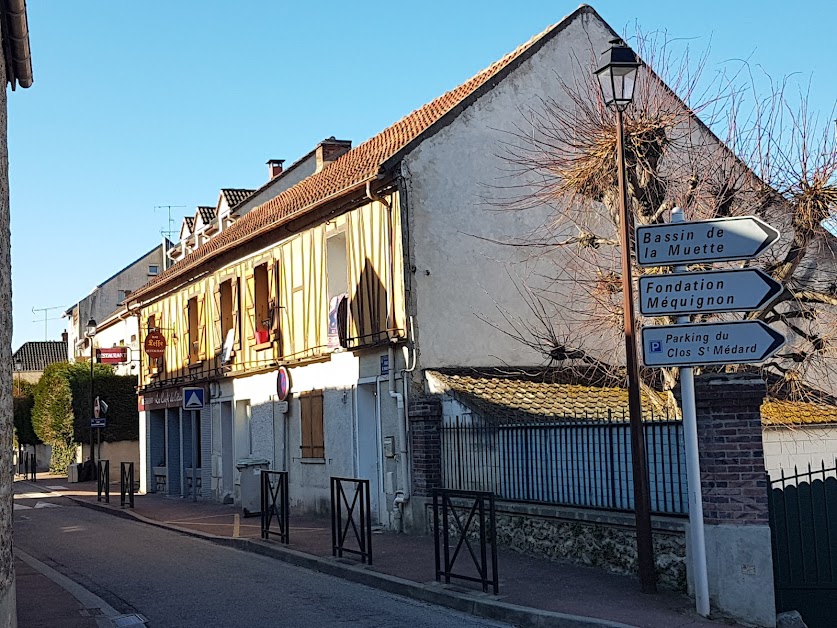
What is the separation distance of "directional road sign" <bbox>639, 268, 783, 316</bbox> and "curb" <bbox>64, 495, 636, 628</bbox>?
108 inches

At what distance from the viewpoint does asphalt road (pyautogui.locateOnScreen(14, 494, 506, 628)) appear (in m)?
9.03

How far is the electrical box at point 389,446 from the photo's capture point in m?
15.1

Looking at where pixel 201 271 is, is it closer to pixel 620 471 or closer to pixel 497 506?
pixel 497 506

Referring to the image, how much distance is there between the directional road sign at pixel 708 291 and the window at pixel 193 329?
18.2 m

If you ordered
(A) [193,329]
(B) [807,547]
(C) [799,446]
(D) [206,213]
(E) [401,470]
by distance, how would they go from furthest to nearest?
(D) [206,213] < (A) [193,329] < (C) [799,446] < (E) [401,470] < (B) [807,547]

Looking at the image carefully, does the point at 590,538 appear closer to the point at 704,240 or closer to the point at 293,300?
the point at 704,240

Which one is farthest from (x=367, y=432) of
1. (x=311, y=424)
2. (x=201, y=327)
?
(x=201, y=327)

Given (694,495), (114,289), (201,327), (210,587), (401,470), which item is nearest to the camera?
(694,495)

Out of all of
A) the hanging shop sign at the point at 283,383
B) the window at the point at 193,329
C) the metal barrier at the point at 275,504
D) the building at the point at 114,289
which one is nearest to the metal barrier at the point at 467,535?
the metal barrier at the point at 275,504

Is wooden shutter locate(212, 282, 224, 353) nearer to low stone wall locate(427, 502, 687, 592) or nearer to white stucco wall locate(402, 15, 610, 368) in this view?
white stucco wall locate(402, 15, 610, 368)

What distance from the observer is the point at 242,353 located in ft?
72.4

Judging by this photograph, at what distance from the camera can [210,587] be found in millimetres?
11016

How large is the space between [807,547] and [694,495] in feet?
4.52

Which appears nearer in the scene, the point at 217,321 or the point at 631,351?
the point at 631,351
